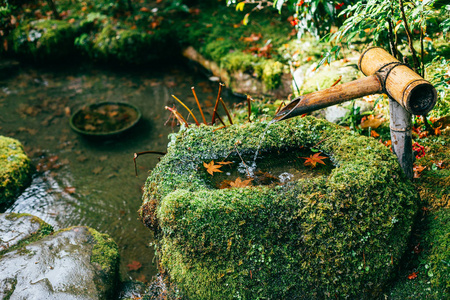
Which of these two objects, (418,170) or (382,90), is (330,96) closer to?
(382,90)

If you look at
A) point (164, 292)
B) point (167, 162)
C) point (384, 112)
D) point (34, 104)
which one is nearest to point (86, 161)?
point (34, 104)

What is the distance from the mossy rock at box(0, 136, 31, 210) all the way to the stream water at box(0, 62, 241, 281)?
128 millimetres

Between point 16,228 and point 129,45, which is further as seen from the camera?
point 129,45

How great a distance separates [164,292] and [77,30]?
22.3 ft

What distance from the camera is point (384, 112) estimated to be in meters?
3.79

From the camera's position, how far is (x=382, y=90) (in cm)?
240

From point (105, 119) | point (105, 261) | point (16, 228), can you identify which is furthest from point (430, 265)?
point (105, 119)

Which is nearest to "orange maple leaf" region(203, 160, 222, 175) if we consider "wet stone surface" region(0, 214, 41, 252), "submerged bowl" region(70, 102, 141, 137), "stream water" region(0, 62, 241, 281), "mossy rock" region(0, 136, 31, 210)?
"stream water" region(0, 62, 241, 281)

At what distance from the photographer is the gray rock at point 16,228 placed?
122 inches

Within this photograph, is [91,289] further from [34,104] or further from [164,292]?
[34,104]

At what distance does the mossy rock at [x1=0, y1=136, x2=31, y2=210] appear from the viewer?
4.21 m

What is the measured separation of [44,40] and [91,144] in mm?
3540

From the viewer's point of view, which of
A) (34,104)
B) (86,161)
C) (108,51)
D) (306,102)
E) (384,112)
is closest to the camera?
(306,102)

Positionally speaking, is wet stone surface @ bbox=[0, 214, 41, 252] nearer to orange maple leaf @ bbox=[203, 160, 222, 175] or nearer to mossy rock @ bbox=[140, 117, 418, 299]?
mossy rock @ bbox=[140, 117, 418, 299]
